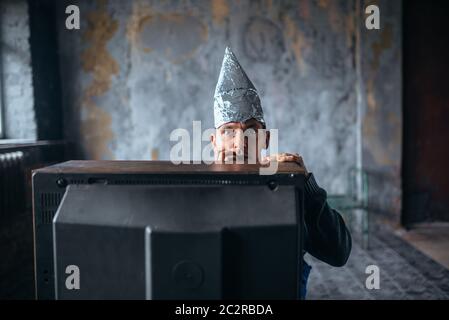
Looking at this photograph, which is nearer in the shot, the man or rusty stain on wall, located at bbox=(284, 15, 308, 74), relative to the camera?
the man

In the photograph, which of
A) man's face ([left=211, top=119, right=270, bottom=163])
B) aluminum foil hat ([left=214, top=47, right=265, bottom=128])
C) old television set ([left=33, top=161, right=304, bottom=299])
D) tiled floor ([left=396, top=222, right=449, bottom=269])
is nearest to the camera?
old television set ([left=33, top=161, right=304, bottom=299])

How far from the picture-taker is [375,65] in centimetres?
409

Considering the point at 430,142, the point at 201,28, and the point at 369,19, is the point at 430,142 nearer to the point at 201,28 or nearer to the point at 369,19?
the point at 369,19

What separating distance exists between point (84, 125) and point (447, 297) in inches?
139

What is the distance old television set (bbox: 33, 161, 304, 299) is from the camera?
0.64 meters

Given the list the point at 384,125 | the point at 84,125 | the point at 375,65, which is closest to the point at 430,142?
the point at 384,125

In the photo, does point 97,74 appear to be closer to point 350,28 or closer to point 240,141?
point 350,28

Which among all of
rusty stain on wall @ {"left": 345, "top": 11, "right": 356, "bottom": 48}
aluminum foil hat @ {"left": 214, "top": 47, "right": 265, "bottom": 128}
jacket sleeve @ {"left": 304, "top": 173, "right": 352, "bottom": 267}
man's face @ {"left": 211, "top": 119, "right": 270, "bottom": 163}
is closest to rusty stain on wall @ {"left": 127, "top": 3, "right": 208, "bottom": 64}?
rusty stain on wall @ {"left": 345, "top": 11, "right": 356, "bottom": 48}

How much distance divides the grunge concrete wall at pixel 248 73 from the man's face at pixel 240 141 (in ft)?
8.95

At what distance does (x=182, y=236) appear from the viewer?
2.08 ft

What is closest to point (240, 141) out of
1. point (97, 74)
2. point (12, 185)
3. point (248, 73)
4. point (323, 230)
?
point (323, 230)

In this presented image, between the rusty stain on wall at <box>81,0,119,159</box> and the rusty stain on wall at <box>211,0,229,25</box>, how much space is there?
1013mm

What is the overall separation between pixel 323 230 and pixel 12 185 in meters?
2.70

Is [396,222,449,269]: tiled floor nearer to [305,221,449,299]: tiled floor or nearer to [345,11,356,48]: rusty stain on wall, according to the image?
[305,221,449,299]: tiled floor
